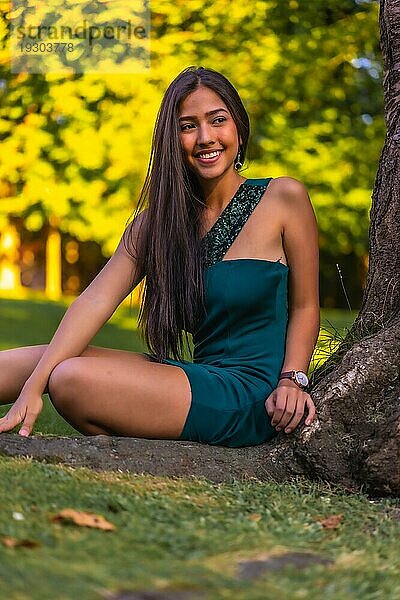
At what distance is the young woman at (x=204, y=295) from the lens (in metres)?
3.53

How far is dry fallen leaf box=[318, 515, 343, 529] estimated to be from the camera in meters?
2.66

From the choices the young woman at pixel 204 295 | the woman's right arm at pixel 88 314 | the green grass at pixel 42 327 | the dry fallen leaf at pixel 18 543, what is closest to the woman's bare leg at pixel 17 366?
the young woman at pixel 204 295

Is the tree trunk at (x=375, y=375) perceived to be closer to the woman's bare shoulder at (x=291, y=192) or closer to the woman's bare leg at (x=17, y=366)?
the woman's bare shoulder at (x=291, y=192)

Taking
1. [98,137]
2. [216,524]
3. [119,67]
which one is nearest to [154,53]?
[119,67]

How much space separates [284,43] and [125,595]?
12341 mm

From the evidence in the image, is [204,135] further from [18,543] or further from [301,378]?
[18,543]

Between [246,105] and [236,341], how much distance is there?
1063cm

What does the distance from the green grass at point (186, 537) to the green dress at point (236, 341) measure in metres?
0.35

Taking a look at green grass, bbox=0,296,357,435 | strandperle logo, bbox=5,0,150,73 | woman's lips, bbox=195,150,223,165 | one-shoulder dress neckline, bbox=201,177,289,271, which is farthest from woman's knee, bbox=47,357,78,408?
strandperle logo, bbox=5,0,150,73

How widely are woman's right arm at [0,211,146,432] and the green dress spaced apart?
30 centimetres

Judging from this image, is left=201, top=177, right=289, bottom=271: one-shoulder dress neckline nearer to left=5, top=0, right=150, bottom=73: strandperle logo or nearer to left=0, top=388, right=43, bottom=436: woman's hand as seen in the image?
left=0, top=388, right=43, bottom=436: woman's hand

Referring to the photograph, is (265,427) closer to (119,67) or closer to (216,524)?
(216,524)

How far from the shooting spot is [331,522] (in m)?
2.70

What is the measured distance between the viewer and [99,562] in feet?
6.85
